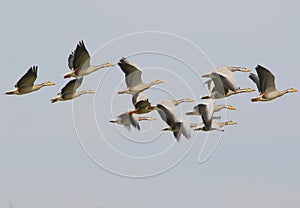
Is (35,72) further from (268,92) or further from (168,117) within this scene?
(268,92)

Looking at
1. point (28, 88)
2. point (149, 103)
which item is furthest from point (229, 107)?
point (28, 88)

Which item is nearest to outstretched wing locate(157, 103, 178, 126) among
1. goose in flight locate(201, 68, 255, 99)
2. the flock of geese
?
the flock of geese

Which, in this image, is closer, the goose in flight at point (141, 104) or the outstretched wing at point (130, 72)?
the outstretched wing at point (130, 72)

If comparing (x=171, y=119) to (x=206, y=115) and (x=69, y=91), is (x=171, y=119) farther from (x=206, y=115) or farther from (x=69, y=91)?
(x=69, y=91)

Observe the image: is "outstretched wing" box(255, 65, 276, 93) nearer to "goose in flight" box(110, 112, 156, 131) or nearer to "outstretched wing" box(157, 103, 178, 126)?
"outstretched wing" box(157, 103, 178, 126)

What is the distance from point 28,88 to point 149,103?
17.7 ft

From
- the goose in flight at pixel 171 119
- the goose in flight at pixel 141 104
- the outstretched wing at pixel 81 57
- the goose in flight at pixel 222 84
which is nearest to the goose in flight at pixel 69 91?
the outstretched wing at pixel 81 57

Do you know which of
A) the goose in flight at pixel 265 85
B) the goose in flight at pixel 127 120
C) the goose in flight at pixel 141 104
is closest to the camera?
the goose in flight at pixel 265 85

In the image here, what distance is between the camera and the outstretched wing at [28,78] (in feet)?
198

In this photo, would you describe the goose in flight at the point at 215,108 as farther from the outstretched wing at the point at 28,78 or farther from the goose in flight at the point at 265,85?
the outstretched wing at the point at 28,78

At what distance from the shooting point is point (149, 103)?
6028cm

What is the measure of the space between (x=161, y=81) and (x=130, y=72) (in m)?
2.72

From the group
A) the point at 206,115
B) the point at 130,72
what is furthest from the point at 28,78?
the point at 206,115

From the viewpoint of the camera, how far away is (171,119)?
5969 centimetres
